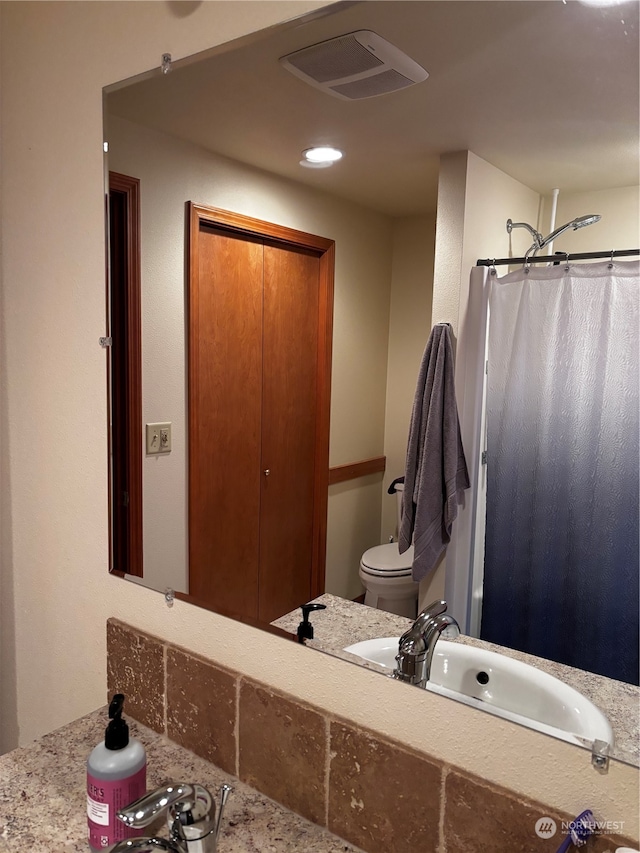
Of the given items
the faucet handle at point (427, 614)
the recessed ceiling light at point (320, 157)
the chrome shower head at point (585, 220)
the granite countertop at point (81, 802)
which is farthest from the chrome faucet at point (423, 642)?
the recessed ceiling light at point (320, 157)

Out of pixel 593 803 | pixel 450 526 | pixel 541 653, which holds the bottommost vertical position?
pixel 593 803

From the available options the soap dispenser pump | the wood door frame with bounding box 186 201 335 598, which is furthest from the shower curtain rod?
the soap dispenser pump

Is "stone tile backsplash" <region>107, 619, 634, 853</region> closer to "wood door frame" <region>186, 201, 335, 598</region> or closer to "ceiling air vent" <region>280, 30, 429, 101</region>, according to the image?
"wood door frame" <region>186, 201, 335, 598</region>

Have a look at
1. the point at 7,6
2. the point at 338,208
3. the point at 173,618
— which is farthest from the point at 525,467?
the point at 7,6

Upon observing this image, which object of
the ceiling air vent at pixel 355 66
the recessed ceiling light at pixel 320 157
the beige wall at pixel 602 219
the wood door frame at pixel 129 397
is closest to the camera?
the beige wall at pixel 602 219

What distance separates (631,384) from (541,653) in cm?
36

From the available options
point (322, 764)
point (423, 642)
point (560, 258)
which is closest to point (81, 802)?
point (322, 764)

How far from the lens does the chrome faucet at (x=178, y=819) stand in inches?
32.4

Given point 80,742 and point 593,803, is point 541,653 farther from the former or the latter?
A: point 80,742

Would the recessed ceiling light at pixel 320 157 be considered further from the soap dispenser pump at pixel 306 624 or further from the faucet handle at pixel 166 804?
the faucet handle at pixel 166 804

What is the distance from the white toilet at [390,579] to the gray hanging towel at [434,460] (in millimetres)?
16

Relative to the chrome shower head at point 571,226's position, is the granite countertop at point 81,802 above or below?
below

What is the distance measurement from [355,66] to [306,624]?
85 centimetres

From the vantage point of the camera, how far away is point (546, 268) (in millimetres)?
786
